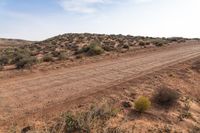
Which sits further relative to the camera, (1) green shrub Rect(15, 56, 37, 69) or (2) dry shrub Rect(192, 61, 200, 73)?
(1) green shrub Rect(15, 56, 37, 69)

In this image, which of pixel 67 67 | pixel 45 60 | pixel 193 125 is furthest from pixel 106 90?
pixel 45 60

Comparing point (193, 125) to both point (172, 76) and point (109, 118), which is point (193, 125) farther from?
point (172, 76)

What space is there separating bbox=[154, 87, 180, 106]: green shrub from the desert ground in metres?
0.26

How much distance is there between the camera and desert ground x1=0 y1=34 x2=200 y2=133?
8.77m

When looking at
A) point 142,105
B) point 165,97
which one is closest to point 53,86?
point 142,105

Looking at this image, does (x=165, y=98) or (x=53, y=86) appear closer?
(x=165, y=98)

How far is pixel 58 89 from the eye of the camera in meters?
12.3

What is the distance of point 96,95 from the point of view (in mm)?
11102

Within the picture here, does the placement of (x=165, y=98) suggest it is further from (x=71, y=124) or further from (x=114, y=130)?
(x=71, y=124)

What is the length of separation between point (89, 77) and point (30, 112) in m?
5.92

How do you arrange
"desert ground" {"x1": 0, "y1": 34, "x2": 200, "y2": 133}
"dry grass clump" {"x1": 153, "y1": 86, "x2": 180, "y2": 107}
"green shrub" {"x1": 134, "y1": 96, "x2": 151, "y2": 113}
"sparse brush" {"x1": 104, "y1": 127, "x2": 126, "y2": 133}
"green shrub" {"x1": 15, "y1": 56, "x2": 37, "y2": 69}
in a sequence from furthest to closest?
1. "green shrub" {"x1": 15, "y1": 56, "x2": 37, "y2": 69}
2. "dry grass clump" {"x1": 153, "y1": 86, "x2": 180, "y2": 107}
3. "green shrub" {"x1": 134, "y1": 96, "x2": 151, "y2": 113}
4. "desert ground" {"x1": 0, "y1": 34, "x2": 200, "y2": 133}
5. "sparse brush" {"x1": 104, "y1": 127, "x2": 126, "y2": 133}

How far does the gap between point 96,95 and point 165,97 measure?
9.04 feet

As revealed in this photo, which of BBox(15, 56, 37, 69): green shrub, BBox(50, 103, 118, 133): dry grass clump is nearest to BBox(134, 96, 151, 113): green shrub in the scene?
BBox(50, 103, 118, 133): dry grass clump

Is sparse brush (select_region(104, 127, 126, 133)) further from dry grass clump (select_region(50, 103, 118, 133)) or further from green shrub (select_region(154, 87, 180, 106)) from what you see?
green shrub (select_region(154, 87, 180, 106))
